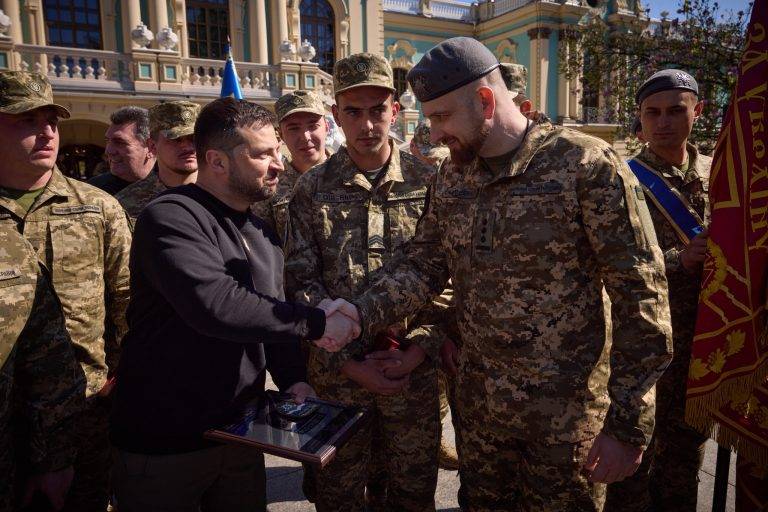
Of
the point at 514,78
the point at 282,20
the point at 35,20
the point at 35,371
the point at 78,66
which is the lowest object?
the point at 35,371

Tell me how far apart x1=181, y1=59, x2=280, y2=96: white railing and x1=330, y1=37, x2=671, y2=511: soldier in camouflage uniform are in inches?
533

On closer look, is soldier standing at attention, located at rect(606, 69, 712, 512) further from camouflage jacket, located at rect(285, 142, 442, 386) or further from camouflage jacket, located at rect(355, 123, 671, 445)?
camouflage jacket, located at rect(285, 142, 442, 386)

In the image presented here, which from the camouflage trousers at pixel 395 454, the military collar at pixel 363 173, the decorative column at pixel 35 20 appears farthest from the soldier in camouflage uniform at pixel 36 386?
the decorative column at pixel 35 20

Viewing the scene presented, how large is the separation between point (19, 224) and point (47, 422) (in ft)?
3.54

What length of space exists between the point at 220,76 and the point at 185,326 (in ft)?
46.7

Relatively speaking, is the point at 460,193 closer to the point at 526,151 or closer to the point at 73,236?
the point at 526,151

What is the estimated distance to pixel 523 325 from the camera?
74.9 inches

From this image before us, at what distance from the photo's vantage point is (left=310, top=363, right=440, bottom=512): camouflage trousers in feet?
8.18

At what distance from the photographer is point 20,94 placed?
243 centimetres

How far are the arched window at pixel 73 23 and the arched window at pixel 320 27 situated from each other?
7156mm

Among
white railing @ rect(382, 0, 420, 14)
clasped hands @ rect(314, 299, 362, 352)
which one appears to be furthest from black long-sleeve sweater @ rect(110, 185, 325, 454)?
white railing @ rect(382, 0, 420, 14)

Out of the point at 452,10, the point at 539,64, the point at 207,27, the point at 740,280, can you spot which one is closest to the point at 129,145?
the point at 740,280

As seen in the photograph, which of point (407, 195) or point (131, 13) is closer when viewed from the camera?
point (407, 195)

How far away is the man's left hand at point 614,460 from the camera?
1.73 meters
